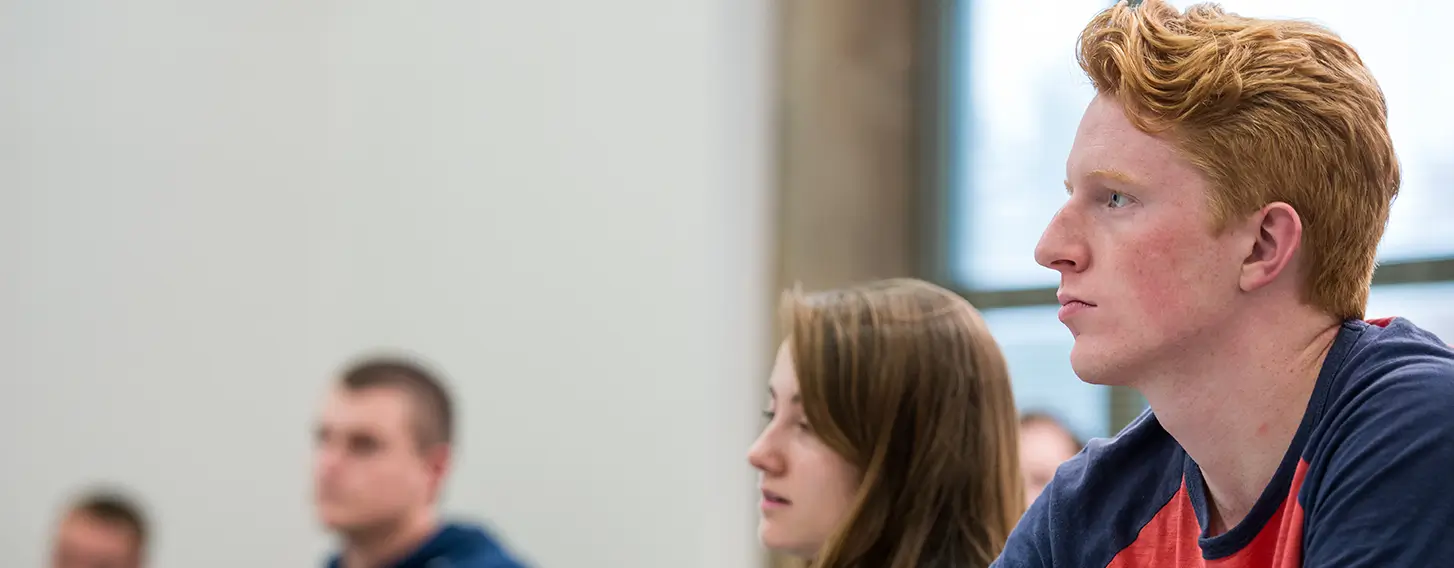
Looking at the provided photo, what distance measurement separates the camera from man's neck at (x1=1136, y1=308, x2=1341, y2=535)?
3.71ft

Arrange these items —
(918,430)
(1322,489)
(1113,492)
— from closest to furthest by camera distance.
Answer: 1. (1322,489)
2. (1113,492)
3. (918,430)

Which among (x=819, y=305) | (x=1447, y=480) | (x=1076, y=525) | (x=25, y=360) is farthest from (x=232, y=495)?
(x=1447, y=480)

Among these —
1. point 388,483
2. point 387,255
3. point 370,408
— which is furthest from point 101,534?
point 388,483

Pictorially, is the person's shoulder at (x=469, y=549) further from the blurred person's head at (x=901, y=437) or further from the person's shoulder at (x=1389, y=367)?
the person's shoulder at (x=1389, y=367)

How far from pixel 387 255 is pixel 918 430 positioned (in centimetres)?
298

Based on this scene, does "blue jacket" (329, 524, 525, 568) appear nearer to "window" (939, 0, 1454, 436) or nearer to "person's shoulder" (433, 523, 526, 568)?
"person's shoulder" (433, 523, 526, 568)

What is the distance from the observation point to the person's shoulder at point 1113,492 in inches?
49.9

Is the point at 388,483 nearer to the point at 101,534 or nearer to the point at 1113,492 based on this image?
the point at 101,534

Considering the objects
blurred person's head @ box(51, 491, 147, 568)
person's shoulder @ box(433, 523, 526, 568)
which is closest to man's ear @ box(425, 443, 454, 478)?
person's shoulder @ box(433, 523, 526, 568)

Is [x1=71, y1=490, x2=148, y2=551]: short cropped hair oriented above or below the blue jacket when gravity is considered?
below

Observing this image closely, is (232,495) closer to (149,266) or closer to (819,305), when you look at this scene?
(149,266)

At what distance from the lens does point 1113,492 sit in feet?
4.27

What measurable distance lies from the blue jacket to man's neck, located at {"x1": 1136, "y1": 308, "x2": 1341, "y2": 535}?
2.23 metres

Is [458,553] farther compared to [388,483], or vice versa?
[388,483]
